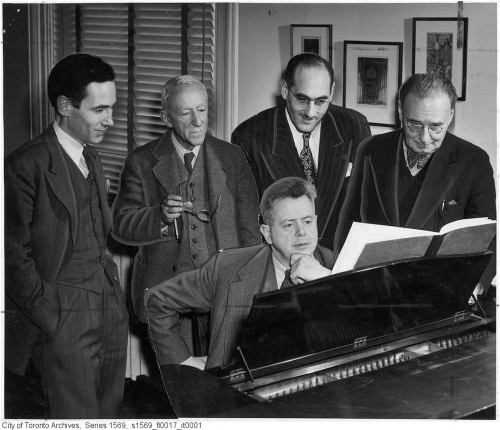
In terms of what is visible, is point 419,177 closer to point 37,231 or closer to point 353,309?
point 353,309

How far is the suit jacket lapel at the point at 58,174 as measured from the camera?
3479 mm

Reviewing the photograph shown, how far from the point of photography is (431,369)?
3006 mm

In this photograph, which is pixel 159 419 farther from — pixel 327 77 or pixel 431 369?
pixel 327 77

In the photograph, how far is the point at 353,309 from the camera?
3.12 m

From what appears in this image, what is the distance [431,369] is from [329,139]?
124cm

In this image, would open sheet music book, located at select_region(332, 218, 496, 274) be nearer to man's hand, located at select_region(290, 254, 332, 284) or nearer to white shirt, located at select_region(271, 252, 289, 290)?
man's hand, located at select_region(290, 254, 332, 284)

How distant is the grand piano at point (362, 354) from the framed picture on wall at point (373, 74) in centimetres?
88

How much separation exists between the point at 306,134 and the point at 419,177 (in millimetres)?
606

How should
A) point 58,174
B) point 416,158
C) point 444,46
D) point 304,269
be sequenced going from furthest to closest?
point 416,158 < point 444,46 < point 58,174 < point 304,269

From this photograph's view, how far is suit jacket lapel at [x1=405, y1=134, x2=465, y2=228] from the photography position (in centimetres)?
370

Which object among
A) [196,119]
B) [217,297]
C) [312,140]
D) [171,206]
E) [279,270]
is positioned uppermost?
[196,119]

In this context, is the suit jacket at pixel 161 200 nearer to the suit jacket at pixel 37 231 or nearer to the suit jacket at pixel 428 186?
the suit jacket at pixel 37 231

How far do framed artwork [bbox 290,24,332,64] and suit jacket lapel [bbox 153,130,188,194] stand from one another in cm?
75

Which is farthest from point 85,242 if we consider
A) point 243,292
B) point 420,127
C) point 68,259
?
point 420,127
